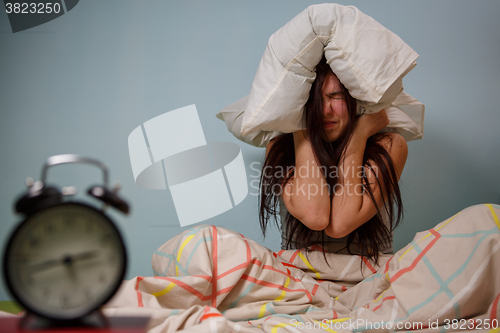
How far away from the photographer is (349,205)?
0.98 m

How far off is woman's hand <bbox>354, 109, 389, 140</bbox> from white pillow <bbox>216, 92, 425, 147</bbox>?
0.10m

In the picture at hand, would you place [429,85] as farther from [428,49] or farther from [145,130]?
[145,130]

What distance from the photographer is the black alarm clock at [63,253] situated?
33 cm

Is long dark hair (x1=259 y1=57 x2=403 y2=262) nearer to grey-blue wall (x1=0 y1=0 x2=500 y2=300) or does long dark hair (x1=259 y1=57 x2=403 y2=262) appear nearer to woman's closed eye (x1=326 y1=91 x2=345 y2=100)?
woman's closed eye (x1=326 y1=91 x2=345 y2=100)

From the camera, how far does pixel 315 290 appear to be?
0.90m

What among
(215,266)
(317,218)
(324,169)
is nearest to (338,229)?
(317,218)

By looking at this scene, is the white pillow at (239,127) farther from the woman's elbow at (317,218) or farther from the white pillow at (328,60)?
the woman's elbow at (317,218)

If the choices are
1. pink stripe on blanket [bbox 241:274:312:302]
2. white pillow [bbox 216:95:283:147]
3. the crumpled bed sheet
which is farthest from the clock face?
white pillow [bbox 216:95:283:147]

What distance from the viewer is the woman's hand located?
1034 millimetres

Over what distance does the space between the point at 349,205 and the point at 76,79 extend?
1285mm

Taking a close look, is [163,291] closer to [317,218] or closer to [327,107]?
[317,218]

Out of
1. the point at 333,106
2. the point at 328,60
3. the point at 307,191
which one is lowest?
the point at 307,191

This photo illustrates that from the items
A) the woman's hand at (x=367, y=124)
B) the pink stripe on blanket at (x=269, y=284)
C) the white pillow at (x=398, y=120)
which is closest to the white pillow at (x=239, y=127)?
the white pillow at (x=398, y=120)

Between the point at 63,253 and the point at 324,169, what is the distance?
79cm
